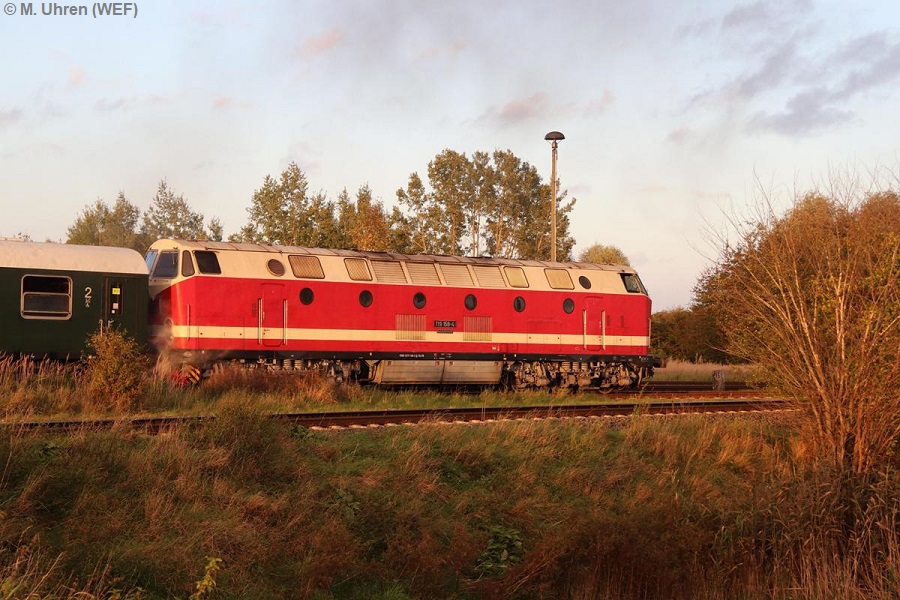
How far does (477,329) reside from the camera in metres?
25.3

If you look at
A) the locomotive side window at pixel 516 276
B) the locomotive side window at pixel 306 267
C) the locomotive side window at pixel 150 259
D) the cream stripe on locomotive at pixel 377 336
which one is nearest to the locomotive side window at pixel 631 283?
the cream stripe on locomotive at pixel 377 336

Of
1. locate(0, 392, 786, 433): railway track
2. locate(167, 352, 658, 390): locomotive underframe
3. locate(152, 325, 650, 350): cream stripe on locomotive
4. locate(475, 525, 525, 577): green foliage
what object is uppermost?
locate(152, 325, 650, 350): cream stripe on locomotive

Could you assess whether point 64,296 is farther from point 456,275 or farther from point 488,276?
point 488,276

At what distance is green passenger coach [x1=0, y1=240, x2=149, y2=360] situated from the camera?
755 inches

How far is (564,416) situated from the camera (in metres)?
19.5

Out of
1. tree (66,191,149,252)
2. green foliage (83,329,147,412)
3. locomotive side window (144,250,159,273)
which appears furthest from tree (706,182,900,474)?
tree (66,191,149,252)

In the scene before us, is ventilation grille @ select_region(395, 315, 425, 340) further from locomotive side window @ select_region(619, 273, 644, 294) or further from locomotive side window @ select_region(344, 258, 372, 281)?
locomotive side window @ select_region(619, 273, 644, 294)

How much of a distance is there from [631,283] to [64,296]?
55.3 feet

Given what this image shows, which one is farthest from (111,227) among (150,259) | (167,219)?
(150,259)

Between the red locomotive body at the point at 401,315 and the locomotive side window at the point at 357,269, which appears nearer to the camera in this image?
the red locomotive body at the point at 401,315

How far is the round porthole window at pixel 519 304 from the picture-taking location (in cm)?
2591

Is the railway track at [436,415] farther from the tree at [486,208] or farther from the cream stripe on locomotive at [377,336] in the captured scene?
the tree at [486,208]

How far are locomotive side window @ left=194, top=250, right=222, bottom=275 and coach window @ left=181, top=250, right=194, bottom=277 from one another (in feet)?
0.56

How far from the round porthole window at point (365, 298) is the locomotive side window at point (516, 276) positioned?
4.58 meters
